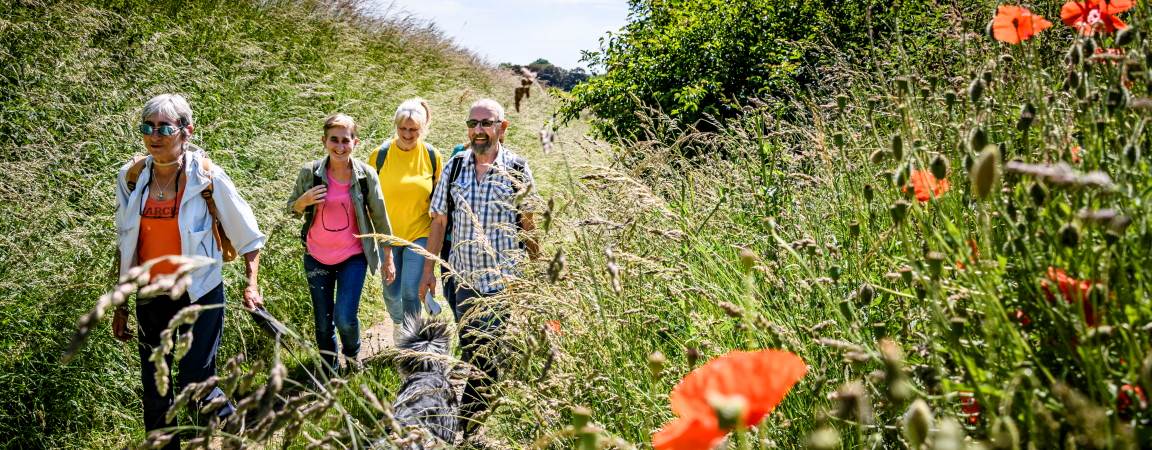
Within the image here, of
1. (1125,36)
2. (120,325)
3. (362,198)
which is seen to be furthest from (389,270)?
(1125,36)

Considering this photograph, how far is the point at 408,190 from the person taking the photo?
4766mm

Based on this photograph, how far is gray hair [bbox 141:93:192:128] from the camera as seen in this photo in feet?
10.7

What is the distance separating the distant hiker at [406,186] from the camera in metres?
4.69

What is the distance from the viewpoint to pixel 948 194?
6.13 feet

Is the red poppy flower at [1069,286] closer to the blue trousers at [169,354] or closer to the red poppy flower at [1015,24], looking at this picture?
the red poppy flower at [1015,24]

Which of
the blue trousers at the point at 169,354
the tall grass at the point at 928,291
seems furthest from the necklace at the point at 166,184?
the tall grass at the point at 928,291

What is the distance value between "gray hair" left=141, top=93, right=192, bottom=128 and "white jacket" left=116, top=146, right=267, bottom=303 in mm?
200

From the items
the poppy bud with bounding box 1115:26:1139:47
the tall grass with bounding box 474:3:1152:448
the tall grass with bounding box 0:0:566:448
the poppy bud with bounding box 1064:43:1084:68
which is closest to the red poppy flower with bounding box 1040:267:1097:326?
the tall grass with bounding box 474:3:1152:448

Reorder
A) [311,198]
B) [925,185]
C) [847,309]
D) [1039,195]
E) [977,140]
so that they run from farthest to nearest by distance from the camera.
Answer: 1. [311,198]
2. [925,185]
3. [847,309]
4. [977,140]
5. [1039,195]

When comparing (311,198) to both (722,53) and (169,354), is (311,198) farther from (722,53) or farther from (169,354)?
(722,53)

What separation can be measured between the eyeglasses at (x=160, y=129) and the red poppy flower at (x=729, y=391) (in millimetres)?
2993

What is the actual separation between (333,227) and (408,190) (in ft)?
1.76

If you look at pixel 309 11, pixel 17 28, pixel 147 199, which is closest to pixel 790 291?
pixel 147 199

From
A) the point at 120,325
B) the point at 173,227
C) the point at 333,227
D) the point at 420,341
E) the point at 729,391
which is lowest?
the point at 420,341
